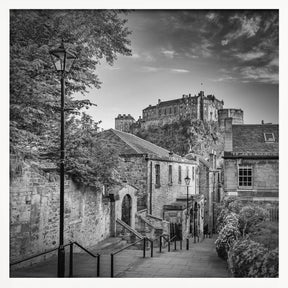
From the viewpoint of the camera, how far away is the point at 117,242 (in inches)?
412

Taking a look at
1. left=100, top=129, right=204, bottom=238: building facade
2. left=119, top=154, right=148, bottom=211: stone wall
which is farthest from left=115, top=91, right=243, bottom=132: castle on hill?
left=119, top=154, right=148, bottom=211: stone wall

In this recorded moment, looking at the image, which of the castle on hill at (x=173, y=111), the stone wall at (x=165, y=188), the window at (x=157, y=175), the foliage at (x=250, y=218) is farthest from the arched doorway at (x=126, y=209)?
the castle on hill at (x=173, y=111)

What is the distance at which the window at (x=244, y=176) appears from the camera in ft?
44.1

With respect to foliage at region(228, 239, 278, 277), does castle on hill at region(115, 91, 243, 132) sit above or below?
above

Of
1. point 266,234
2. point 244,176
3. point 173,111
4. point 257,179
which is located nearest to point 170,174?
point 244,176

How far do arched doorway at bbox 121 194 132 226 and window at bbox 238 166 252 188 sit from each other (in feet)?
16.7

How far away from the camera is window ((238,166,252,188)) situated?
1343 centimetres

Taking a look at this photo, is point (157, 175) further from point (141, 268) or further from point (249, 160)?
point (141, 268)

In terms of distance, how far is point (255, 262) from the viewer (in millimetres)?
5297

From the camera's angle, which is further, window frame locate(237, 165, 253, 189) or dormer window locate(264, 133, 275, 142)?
window frame locate(237, 165, 253, 189)

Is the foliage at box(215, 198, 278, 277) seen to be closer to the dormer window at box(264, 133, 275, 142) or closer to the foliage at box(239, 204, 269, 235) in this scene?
the foliage at box(239, 204, 269, 235)
